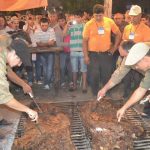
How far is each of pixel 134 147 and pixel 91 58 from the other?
151 inches

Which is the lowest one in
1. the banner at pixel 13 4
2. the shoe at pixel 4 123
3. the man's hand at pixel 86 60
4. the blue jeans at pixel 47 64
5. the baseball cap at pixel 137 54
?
the shoe at pixel 4 123

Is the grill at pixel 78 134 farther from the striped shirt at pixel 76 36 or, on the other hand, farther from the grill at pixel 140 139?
the striped shirt at pixel 76 36

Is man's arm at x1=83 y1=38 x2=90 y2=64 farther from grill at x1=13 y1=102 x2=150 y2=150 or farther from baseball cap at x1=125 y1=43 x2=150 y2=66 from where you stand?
baseball cap at x1=125 y1=43 x2=150 y2=66

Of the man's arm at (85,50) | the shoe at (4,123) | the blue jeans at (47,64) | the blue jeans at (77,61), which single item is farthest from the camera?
the blue jeans at (47,64)

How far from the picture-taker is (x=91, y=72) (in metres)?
8.80

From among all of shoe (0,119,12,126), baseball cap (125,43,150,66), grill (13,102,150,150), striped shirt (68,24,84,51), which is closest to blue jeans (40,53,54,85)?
striped shirt (68,24,84,51)

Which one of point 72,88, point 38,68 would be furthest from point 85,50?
point 38,68

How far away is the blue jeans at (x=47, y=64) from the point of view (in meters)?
9.44

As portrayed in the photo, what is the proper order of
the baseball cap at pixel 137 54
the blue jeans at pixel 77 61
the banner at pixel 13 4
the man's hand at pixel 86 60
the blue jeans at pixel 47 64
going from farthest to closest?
the banner at pixel 13 4 < the blue jeans at pixel 47 64 < the blue jeans at pixel 77 61 < the man's hand at pixel 86 60 < the baseball cap at pixel 137 54

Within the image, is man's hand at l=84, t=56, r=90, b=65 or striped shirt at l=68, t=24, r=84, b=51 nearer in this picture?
man's hand at l=84, t=56, r=90, b=65

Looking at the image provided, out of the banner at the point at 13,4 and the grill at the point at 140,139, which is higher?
the banner at the point at 13,4

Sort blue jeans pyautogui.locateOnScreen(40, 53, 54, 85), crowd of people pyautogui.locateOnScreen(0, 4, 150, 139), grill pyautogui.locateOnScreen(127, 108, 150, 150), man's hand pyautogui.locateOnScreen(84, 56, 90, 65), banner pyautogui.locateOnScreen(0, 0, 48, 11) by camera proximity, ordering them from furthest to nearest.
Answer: banner pyautogui.locateOnScreen(0, 0, 48, 11), blue jeans pyautogui.locateOnScreen(40, 53, 54, 85), man's hand pyautogui.locateOnScreen(84, 56, 90, 65), crowd of people pyautogui.locateOnScreen(0, 4, 150, 139), grill pyautogui.locateOnScreen(127, 108, 150, 150)

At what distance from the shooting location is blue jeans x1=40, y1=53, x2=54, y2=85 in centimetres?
944

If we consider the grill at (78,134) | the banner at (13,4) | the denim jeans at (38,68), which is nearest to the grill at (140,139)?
the grill at (78,134)
